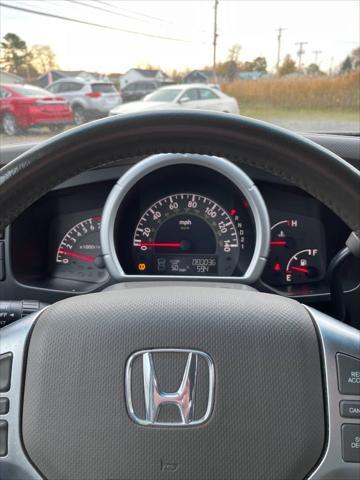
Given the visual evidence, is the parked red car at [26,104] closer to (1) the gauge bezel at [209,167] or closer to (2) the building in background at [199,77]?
(2) the building in background at [199,77]

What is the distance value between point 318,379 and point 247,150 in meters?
0.54

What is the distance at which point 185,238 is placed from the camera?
7.74ft

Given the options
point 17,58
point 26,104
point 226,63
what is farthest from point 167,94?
point 17,58

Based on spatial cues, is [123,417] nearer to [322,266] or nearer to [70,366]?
[70,366]

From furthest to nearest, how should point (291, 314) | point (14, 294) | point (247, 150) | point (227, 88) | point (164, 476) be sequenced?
point (227, 88), point (14, 294), point (291, 314), point (164, 476), point (247, 150)

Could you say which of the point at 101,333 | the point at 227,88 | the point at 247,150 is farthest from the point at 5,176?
the point at 227,88

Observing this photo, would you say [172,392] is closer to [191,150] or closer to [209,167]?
[191,150]

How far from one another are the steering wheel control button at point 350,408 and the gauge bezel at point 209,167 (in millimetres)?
845

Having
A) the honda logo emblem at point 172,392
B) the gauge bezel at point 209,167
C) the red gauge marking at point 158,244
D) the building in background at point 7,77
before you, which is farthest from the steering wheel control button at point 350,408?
the building in background at point 7,77

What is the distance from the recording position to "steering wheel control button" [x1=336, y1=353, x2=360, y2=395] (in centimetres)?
118

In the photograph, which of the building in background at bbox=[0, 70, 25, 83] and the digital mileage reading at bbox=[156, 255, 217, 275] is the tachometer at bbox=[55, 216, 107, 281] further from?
the building in background at bbox=[0, 70, 25, 83]

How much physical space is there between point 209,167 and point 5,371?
1.15 meters

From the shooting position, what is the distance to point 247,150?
857 millimetres

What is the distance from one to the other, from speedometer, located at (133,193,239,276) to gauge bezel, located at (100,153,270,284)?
0.69 feet
